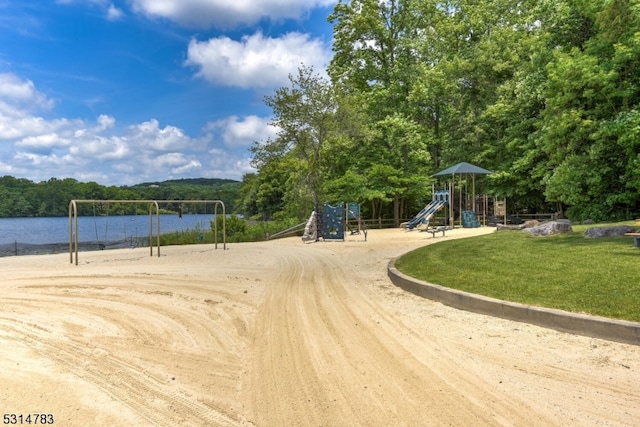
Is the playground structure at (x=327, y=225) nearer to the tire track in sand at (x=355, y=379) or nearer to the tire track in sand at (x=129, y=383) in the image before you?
the tire track in sand at (x=355, y=379)

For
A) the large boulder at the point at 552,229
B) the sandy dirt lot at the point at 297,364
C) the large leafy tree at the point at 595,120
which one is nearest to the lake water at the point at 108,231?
the sandy dirt lot at the point at 297,364

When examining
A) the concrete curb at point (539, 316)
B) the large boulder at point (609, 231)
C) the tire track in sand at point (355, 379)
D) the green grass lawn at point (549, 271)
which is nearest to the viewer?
the tire track in sand at point (355, 379)

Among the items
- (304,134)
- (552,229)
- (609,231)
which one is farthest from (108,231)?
(609,231)

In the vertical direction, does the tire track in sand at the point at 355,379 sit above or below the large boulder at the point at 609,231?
below

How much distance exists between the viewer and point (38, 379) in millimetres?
3508

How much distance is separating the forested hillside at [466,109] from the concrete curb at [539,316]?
515 inches

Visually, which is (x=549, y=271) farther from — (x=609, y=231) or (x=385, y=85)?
(x=385, y=85)

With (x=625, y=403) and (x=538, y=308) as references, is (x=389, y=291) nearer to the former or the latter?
(x=538, y=308)

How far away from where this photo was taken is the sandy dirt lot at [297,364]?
117 inches

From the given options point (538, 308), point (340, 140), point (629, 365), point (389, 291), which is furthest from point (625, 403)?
point (340, 140)

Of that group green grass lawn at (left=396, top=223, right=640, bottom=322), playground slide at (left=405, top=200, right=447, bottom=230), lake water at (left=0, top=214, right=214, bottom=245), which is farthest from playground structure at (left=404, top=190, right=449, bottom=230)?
green grass lawn at (left=396, top=223, right=640, bottom=322)

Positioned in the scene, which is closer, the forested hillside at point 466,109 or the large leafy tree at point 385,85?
the forested hillside at point 466,109

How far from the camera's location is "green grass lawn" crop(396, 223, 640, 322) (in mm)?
5098

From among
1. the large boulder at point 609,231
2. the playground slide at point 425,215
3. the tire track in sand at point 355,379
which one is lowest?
Result: the tire track in sand at point 355,379
